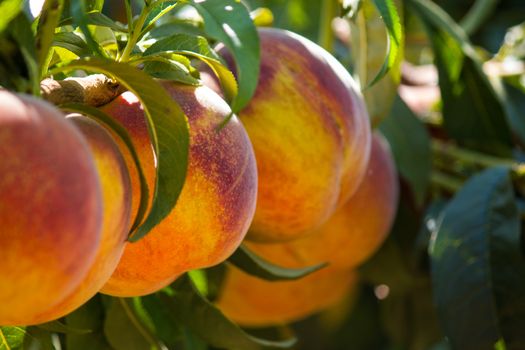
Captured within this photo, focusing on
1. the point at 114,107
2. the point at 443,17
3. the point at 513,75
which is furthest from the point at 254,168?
the point at 513,75

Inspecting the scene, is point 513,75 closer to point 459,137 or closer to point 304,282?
point 459,137

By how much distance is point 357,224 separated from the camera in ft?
3.61

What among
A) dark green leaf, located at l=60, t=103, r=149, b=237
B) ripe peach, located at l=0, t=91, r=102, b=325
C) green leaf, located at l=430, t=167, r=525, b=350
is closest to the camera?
ripe peach, located at l=0, t=91, r=102, b=325

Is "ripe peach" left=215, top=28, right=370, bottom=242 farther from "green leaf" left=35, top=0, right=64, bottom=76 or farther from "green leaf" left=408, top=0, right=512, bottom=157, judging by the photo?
"green leaf" left=408, top=0, right=512, bottom=157

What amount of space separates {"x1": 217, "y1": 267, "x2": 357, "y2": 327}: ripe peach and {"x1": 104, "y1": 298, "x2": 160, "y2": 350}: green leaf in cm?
37

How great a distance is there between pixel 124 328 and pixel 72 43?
0.29 metres

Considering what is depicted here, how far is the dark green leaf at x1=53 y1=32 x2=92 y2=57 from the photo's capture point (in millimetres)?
617

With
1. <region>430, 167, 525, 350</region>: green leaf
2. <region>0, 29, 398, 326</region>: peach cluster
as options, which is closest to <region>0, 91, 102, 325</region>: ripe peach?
<region>0, 29, 398, 326</region>: peach cluster

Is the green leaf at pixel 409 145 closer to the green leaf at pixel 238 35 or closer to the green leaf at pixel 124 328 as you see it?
the green leaf at pixel 124 328

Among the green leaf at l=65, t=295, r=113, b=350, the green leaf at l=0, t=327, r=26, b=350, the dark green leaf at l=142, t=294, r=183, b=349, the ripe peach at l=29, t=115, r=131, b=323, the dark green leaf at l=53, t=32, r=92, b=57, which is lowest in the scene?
the dark green leaf at l=142, t=294, r=183, b=349

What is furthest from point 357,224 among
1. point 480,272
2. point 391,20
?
point 391,20

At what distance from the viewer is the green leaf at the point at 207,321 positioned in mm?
827

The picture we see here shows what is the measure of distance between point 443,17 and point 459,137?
0.18 meters

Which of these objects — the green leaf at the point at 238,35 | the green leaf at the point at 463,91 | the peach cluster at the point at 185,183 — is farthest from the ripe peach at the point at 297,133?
the green leaf at the point at 463,91
